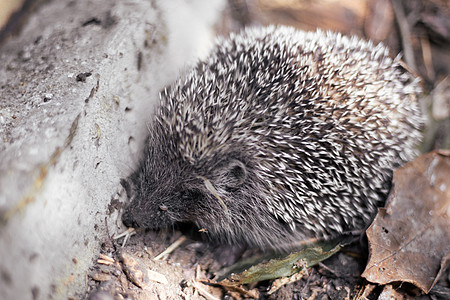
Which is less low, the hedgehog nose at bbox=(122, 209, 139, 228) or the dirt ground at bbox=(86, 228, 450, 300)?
the hedgehog nose at bbox=(122, 209, 139, 228)

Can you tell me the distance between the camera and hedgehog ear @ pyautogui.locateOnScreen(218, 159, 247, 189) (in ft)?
11.8

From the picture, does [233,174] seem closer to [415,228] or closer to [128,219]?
[128,219]

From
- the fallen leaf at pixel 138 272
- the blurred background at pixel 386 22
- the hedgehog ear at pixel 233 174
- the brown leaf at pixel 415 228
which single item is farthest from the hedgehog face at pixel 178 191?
the blurred background at pixel 386 22

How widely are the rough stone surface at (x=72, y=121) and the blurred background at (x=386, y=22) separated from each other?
135cm

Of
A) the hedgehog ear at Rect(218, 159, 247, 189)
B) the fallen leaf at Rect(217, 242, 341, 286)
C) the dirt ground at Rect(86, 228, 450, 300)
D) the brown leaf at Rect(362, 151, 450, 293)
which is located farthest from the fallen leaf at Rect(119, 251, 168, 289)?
the brown leaf at Rect(362, 151, 450, 293)

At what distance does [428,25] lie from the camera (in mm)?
5781

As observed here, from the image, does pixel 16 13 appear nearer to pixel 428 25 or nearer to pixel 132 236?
pixel 132 236

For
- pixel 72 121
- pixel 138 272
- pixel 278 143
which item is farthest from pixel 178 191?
pixel 72 121

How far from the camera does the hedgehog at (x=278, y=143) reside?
351 cm

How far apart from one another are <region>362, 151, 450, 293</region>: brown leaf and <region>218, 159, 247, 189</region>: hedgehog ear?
1.21 metres

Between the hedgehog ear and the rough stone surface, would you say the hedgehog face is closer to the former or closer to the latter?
the hedgehog ear

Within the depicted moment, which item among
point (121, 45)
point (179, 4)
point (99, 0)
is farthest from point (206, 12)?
point (121, 45)

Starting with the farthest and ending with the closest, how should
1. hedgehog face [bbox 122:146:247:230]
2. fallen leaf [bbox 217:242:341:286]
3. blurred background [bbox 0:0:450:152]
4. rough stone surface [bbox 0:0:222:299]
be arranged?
blurred background [bbox 0:0:450:152] → hedgehog face [bbox 122:146:247:230] → fallen leaf [bbox 217:242:341:286] → rough stone surface [bbox 0:0:222:299]

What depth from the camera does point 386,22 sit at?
5.62m
